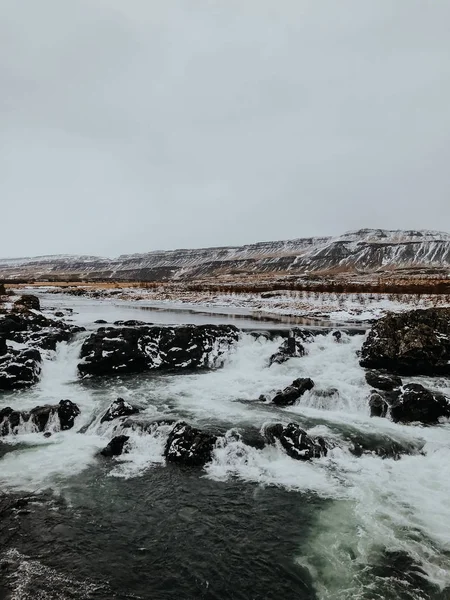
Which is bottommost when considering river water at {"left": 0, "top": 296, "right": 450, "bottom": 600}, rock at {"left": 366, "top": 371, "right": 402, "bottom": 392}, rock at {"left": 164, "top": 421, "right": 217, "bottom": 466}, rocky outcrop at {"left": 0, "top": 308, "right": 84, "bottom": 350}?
river water at {"left": 0, "top": 296, "right": 450, "bottom": 600}

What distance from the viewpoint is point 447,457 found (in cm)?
1347

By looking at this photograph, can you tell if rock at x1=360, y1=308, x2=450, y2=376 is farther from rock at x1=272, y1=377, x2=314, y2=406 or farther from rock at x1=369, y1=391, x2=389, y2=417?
rock at x1=272, y1=377, x2=314, y2=406

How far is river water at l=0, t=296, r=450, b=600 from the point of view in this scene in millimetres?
8055

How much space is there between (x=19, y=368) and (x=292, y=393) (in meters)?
13.6

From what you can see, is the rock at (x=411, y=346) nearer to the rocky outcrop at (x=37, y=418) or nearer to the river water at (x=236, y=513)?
the river water at (x=236, y=513)

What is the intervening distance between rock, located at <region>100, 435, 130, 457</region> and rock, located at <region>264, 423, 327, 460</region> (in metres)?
4.81

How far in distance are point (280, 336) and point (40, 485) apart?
62.8 ft

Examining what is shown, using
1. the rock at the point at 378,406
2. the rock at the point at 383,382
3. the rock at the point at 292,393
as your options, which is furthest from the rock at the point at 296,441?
the rock at the point at 383,382

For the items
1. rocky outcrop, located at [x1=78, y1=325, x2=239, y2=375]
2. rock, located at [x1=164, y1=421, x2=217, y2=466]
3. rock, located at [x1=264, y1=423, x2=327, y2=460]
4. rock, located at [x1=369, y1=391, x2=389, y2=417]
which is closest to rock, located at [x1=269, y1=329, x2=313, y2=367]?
rocky outcrop, located at [x1=78, y1=325, x2=239, y2=375]

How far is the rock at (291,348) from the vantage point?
24237 mm

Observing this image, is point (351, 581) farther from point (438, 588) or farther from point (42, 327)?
point (42, 327)

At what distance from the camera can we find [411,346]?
22.3 meters

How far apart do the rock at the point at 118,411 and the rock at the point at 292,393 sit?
616 centimetres

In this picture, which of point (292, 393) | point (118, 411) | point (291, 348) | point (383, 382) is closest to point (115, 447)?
point (118, 411)
